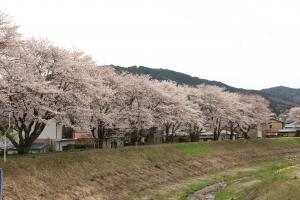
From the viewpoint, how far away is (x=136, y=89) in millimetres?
62188

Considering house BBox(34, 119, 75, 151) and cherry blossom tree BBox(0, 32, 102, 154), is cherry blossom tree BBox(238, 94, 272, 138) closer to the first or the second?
house BBox(34, 119, 75, 151)

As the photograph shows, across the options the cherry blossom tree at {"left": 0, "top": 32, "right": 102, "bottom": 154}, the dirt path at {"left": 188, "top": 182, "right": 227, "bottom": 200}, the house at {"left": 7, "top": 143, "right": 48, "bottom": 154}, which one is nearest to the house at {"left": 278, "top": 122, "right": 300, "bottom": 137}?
the house at {"left": 7, "top": 143, "right": 48, "bottom": 154}

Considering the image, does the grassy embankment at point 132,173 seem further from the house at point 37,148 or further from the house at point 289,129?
the house at point 289,129

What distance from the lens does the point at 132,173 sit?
1719 inches

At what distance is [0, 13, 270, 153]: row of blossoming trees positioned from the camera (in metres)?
35.5

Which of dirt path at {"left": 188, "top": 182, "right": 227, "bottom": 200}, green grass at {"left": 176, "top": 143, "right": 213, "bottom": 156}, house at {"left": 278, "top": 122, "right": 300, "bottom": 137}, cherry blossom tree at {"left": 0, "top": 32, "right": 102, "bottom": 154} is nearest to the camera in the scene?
cherry blossom tree at {"left": 0, "top": 32, "right": 102, "bottom": 154}

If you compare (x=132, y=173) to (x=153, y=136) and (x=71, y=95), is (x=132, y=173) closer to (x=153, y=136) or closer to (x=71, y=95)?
(x=71, y=95)

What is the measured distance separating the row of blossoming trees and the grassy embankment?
400 centimetres

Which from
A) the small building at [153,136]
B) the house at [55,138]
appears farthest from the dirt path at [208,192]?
the small building at [153,136]

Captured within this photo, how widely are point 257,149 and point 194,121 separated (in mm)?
12597

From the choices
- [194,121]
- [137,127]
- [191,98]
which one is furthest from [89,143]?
[191,98]

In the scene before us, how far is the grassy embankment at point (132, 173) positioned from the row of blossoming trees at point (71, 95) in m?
4.00

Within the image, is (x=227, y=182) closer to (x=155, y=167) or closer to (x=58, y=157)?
(x=155, y=167)

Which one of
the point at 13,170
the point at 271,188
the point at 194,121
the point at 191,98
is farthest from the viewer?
the point at 191,98
